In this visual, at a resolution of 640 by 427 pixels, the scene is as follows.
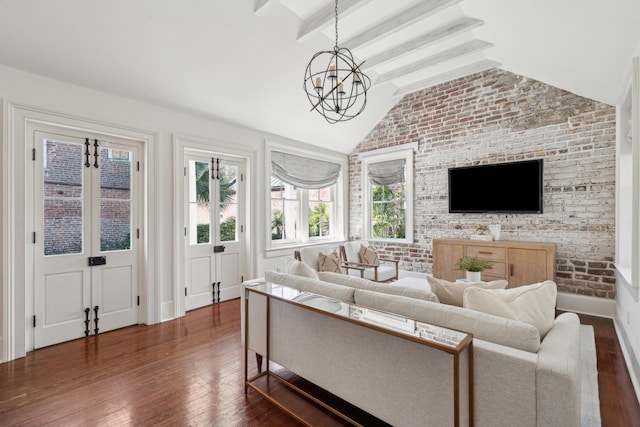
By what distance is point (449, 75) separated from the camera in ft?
15.2

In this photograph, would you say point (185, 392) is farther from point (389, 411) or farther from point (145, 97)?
point (145, 97)

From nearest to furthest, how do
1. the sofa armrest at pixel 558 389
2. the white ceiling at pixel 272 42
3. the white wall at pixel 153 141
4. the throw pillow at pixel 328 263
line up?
the sofa armrest at pixel 558 389 < the white ceiling at pixel 272 42 < the white wall at pixel 153 141 < the throw pillow at pixel 328 263

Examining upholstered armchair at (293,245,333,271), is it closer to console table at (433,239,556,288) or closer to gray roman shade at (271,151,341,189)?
gray roman shade at (271,151,341,189)

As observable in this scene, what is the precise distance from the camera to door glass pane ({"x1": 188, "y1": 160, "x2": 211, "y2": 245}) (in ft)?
13.5

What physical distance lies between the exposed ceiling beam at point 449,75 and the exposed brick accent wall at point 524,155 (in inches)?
15.1

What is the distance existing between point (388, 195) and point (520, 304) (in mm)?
4365

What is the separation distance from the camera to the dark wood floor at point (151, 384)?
196 cm

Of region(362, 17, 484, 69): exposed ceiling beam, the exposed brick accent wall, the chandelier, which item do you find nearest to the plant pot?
the exposed brick accent wall

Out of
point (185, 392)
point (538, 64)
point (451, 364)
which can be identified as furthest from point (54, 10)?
point (538, 64)

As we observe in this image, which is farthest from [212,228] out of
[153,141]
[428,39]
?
[428,39]

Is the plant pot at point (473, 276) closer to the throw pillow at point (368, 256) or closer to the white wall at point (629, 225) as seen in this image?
the white wall at point (629, 225)

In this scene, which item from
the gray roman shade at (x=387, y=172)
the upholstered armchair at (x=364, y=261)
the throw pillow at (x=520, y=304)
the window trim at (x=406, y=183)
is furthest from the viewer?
the gray roman shade at (x=387, y=172)

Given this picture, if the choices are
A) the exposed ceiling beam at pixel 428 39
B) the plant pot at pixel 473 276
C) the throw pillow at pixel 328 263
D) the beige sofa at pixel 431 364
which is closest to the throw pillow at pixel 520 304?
the beige sofa at pixel 431 364

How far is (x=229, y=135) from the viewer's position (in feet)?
14.4
